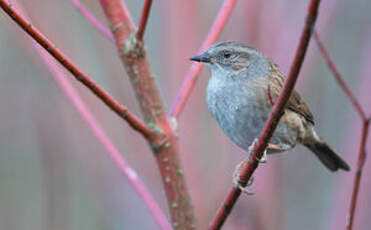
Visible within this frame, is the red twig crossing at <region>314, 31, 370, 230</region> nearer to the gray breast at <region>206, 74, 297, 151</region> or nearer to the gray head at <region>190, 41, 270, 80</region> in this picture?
the gray breast at <region>206, 74, 297, 151</region>

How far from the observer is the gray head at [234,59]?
3916 mm

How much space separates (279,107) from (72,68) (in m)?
0.84

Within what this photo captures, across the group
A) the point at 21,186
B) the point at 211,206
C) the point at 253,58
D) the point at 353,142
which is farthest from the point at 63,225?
the point at 21,186

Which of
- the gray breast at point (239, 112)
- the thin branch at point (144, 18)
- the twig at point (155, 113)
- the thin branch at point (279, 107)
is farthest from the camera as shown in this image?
the gray breast at point (239, 112)

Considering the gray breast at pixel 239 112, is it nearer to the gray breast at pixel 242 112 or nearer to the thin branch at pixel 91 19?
the gray breast at pixel 242 112

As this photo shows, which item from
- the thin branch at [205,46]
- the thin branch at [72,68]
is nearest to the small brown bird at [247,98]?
the thin branch at [205,46]

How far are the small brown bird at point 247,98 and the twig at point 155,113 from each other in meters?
0.65

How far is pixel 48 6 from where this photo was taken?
414cm

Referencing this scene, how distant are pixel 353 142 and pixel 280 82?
0.65 meters

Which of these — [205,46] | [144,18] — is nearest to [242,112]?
[205,46]

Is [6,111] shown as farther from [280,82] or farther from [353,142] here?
[353,142]

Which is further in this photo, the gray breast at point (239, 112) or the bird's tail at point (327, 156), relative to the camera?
the bird's tail at point (327, 156)

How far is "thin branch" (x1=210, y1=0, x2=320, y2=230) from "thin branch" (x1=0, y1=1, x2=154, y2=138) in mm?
576

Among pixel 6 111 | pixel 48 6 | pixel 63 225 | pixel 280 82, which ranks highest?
pixel 48 6
